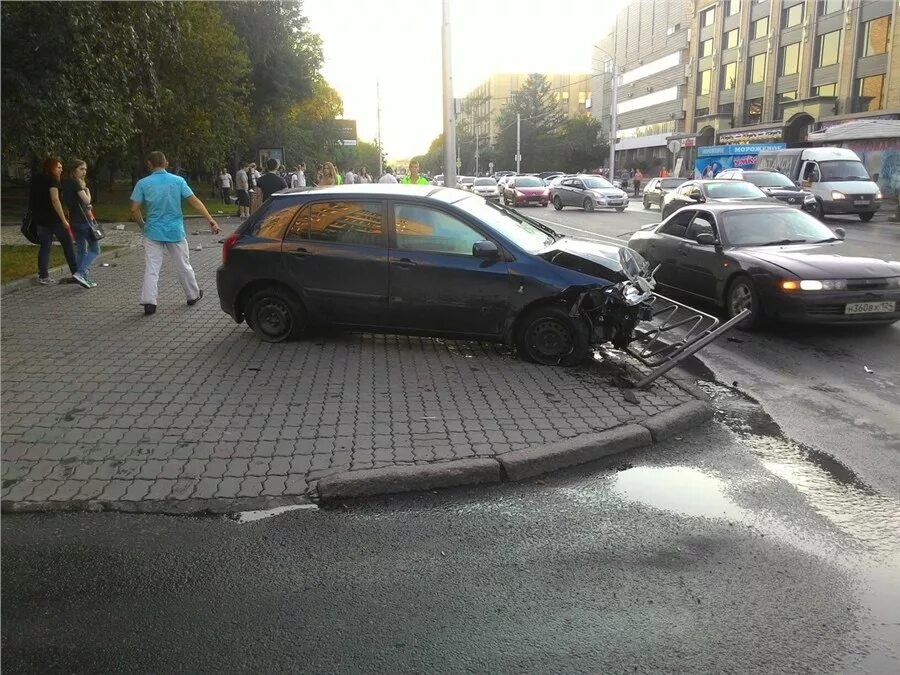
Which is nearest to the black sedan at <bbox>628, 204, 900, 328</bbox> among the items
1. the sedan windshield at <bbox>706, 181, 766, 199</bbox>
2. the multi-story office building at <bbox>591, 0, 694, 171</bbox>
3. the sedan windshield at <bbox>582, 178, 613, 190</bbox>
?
the sedan windshield at <bbox>706, 181, 766, 199</bbox>

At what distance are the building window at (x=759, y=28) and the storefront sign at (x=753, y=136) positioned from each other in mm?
8970

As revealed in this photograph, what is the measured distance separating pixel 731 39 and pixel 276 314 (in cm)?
6891

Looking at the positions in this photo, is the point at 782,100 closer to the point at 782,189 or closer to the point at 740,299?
the point at 782,189

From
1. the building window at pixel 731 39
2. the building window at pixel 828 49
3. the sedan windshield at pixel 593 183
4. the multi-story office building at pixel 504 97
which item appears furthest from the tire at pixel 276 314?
the multi-story office building at pixel 504 97

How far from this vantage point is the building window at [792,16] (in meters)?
54.8

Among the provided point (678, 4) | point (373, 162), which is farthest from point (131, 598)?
point (373, 162)

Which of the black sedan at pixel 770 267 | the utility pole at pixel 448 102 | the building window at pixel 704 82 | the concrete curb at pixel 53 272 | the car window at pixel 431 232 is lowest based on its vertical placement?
the concrete curb at pixel 53 272

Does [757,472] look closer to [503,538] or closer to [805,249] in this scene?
[503,538]

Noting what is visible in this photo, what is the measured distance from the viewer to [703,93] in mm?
70562

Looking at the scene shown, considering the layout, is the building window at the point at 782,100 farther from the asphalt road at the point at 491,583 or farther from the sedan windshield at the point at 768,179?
the asphalt road at the point at 491,583

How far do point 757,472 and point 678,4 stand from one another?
82.7m

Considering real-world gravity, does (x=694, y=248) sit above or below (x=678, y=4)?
below

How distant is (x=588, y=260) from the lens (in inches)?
268

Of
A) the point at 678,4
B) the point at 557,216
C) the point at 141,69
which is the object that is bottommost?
the point at 557,216
